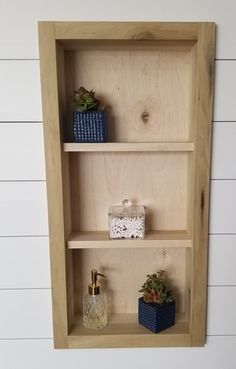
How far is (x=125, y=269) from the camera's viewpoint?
940mm

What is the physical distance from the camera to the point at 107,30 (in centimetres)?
76

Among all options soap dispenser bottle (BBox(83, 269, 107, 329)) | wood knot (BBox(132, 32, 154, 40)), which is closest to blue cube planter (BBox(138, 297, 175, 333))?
soap dispenser bottle (BBox(83, 269, 107, 329))

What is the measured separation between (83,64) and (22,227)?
0.44 metres

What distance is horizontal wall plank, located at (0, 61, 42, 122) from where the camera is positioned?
79cm

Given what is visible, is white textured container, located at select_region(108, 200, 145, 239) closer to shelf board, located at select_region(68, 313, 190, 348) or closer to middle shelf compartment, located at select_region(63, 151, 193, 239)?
middle shelf compartment, located at select_region(63, 151, 193, 239)

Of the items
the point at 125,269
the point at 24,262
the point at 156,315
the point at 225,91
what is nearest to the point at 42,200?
the point at 24,262

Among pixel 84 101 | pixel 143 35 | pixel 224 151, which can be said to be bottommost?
pixel 224 151

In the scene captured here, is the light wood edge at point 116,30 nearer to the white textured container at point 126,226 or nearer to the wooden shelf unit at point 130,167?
the wooden shelf unit at point 130,167

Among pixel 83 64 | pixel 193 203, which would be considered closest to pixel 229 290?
pixel 193 203

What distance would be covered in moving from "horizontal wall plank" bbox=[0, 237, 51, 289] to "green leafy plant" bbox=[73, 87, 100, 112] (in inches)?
13.3

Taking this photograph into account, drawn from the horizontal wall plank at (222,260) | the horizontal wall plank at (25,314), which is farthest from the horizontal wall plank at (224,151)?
the horizontal wall plank at (25,314)

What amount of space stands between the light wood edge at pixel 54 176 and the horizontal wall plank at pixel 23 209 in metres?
0.03

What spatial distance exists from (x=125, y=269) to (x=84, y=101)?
467mm

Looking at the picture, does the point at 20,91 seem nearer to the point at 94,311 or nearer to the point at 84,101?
the point at 84,101
